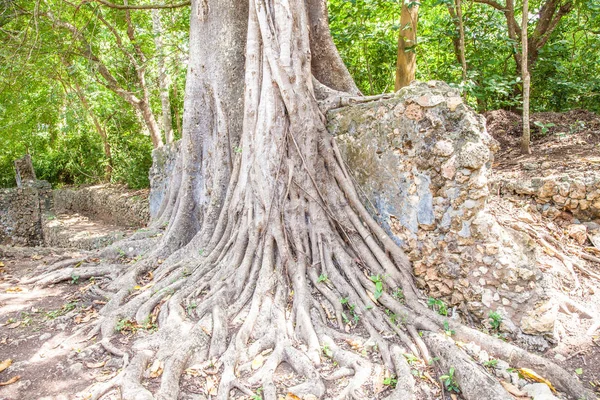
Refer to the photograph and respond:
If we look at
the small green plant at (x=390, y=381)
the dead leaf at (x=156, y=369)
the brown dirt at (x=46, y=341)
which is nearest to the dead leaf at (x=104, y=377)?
the brown dirt at (x=46, y=341)

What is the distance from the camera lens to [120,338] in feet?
9.92

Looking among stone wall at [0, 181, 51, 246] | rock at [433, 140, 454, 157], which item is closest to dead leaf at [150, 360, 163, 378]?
rock at [433, 140, 454, 157]

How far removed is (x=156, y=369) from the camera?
8.49 ft

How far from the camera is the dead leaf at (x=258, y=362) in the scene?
264 centimetres

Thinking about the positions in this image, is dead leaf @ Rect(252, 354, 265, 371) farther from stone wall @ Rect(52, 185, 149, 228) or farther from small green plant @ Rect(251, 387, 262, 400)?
stone wall @ Rect(52, 185, 149, 228)

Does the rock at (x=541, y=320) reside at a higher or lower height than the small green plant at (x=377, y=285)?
lower

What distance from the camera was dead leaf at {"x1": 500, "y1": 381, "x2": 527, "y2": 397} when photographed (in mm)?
2359

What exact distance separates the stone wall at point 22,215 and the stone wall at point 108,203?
4.41 feet

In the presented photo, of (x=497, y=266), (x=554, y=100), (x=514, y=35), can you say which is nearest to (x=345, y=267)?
(x=497, y=266)

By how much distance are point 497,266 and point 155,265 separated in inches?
136

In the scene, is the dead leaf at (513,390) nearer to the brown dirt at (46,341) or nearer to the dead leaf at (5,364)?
the brown dirt at (46,341)

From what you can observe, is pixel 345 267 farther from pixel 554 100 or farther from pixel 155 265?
pixel 554 100

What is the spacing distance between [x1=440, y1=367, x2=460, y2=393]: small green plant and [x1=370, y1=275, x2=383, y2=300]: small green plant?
2.72ft

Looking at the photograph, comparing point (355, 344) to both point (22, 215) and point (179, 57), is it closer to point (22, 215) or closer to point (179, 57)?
point (179, 57)
